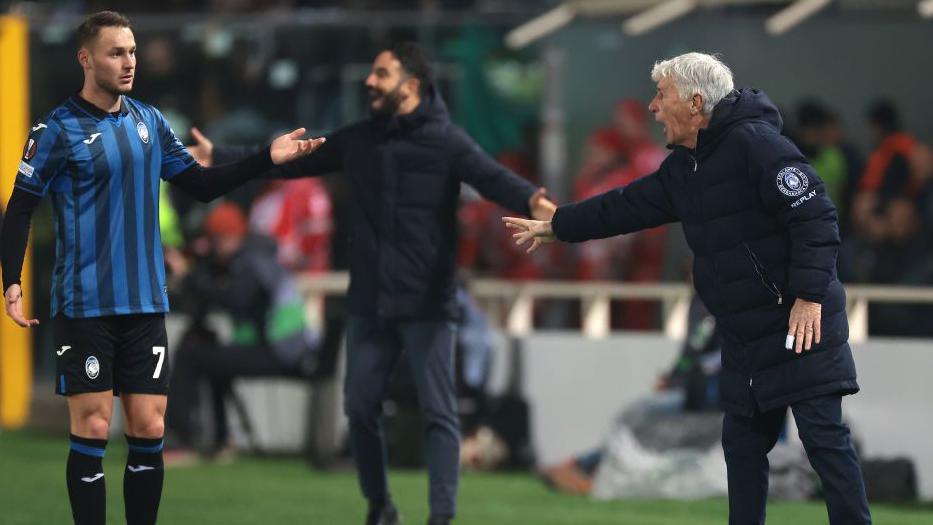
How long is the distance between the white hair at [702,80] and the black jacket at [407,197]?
70.7 inches

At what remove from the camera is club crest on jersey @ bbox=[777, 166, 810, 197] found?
639 centimetres

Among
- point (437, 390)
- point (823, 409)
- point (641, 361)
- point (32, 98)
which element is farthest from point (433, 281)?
point (32, 98)

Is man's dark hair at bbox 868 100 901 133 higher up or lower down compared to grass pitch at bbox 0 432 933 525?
higher up

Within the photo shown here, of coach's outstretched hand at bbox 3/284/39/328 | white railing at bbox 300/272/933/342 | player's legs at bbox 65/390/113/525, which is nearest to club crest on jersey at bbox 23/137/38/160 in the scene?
coach's outstretched hand at bbox 3/284/39/328

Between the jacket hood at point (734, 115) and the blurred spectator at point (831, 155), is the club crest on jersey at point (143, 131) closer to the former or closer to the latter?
the jacket hood at point (734, 115)

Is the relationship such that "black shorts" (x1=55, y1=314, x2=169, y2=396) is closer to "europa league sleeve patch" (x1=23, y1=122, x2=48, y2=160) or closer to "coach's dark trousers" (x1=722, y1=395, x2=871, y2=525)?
"europa league sleeve patch" (x1=23, y1=122, x2=48, y2=160)

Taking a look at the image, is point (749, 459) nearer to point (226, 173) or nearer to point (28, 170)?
point (226, 173)

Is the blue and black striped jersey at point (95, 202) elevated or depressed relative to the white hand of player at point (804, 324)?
elevated

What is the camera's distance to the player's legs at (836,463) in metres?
6.46

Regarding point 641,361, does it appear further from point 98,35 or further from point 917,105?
point 98,35

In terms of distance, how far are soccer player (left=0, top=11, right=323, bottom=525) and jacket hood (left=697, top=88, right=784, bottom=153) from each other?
2.14 m

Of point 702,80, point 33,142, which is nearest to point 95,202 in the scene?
point 33,142

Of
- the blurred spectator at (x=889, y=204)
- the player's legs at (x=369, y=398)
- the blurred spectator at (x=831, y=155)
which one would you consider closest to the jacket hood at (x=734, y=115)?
the player's legs at (x=369, y=398)

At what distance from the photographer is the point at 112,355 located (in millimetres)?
6969
